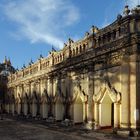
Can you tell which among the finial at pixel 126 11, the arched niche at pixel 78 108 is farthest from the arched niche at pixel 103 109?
the finial at pixel 126 11

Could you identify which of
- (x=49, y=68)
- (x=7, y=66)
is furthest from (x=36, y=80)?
(x=7, y=66)

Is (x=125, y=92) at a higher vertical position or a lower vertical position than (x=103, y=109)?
higher

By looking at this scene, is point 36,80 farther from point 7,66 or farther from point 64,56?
point 7,66

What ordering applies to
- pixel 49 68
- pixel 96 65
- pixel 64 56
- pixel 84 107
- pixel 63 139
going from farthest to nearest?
pixel 49 68 → pixel 64 56 → pixel 84 107 → pixel 96 65 → pixel 63 139

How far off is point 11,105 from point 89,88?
2614cm

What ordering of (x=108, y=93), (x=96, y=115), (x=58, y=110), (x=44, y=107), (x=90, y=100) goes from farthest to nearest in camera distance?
(x=44, y=107)
(x=58, y=110)
(x=90, y=100)
(x=96, y=115)
(x=108, y=93)

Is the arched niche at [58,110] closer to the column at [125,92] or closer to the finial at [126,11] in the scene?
the column at [125,92]

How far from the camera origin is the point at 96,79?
82.9ft

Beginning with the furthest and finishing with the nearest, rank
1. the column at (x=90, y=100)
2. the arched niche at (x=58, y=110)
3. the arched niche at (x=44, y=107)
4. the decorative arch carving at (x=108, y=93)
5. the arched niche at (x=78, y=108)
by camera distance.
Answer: the arched niche at (x=44, y=107) → the arched niche at (x=58, y=110) → the arched niche at (x=78, y=108) → the column at (x=90, y=100) → the decorative arch carving at (x=108, y=93)

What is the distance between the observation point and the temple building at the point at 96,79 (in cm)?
2117

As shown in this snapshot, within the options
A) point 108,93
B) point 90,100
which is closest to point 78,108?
point 90,100

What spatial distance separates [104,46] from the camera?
2414 centimetres

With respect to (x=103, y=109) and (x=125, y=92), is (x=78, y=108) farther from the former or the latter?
(x=125, y=92)

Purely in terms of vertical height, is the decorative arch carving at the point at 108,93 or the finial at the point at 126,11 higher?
the finial at the point at 126,11
